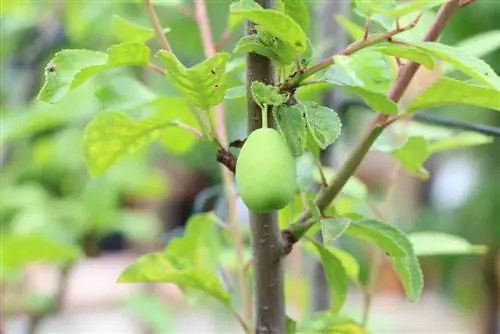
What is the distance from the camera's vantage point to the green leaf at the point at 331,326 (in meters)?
0.37

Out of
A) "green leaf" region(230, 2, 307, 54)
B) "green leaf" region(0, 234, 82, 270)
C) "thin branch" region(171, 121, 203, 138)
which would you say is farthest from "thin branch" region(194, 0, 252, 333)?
"green leaf" region(0, 234, 82, 270)

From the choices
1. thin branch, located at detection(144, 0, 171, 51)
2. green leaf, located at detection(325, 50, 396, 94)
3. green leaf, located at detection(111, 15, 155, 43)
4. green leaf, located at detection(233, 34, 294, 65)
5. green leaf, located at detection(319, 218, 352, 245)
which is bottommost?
green leaf, located at detection(319, 218, 352, 245)

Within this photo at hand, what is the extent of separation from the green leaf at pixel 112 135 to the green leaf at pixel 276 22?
4.8 inches

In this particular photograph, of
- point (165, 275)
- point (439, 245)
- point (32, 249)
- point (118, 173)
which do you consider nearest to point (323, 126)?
point (165, 275)

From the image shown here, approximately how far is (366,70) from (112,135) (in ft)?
0.49

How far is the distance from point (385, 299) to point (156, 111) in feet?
8.39

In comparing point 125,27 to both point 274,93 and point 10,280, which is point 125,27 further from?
point 10,280

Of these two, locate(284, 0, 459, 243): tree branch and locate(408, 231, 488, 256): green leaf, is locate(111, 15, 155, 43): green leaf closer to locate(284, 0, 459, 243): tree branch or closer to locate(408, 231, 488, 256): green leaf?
locate(284, 0, 459, 243): tree branch

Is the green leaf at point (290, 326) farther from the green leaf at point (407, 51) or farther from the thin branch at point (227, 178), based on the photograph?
the green leaf at point (407, 51)

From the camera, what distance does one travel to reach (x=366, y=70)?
28 centimetres

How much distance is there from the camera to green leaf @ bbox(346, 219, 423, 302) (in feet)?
1.04

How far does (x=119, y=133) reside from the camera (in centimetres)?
38

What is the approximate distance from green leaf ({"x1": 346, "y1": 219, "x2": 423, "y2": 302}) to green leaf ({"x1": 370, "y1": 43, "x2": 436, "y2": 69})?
8 centimetres

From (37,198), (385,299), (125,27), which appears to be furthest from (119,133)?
(385,299)
